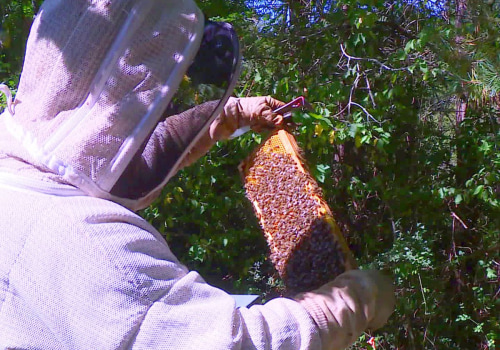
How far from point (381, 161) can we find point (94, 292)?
297 cm

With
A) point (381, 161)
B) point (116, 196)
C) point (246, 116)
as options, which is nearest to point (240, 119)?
point (246, 116)

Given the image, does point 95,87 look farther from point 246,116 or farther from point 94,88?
point 246,116

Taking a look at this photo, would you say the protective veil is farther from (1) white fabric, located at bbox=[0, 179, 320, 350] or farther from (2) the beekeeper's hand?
(2) the beekeeper's hand

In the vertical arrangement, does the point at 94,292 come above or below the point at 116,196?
below

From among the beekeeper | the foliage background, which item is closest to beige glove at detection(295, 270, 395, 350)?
the beekeeper

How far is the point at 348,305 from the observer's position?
1397mm

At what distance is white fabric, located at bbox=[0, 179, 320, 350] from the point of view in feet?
3.92

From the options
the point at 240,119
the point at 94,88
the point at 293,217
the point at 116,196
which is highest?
the point at 94,88

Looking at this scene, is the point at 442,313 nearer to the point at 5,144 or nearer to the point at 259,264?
the point at 259,264

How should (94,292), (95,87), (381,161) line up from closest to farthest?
1. (94,292)
2. (95,87)
3. (381,161)

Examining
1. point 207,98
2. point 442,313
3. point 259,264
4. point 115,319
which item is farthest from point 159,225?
point 115,319

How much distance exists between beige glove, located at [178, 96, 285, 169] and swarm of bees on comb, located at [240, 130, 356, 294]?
0.17 meters

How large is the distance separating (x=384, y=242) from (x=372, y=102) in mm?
1094

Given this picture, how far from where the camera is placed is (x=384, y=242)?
4219 millimetres
